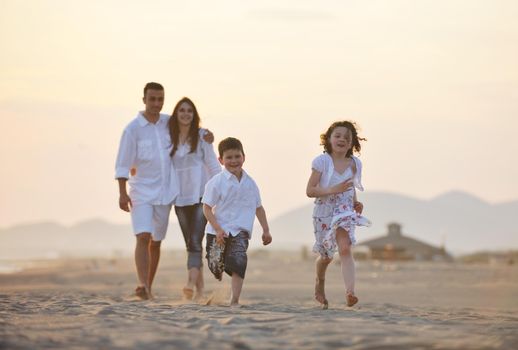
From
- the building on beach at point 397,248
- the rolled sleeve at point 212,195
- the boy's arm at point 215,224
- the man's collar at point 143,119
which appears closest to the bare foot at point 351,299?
the boy's arm at point 215,224

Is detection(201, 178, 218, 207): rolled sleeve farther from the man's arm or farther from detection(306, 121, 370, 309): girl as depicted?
the man's arm

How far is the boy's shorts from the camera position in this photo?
9.09 m

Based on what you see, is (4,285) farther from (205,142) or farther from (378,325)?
(378,325)

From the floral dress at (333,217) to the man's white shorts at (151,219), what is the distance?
187 centimetres

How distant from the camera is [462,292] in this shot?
54.3ft

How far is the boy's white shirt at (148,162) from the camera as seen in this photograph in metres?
10.5

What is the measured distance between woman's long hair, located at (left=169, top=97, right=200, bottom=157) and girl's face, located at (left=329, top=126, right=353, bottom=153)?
5.63 ft

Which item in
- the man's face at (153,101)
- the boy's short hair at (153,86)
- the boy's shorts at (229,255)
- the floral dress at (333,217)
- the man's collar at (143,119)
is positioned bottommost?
the boy's shorts at (229,255)

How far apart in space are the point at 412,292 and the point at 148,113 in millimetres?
7162

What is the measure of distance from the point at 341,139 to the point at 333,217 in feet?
2.22

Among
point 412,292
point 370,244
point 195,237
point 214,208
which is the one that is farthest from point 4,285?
point 370,244

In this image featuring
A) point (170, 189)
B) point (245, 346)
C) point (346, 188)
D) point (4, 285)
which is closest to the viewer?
point (245, 346)

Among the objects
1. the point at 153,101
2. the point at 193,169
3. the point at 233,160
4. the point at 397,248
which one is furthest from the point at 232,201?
the point at 397,248

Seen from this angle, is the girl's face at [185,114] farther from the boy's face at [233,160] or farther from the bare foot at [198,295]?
the bare foot at [198,295]
